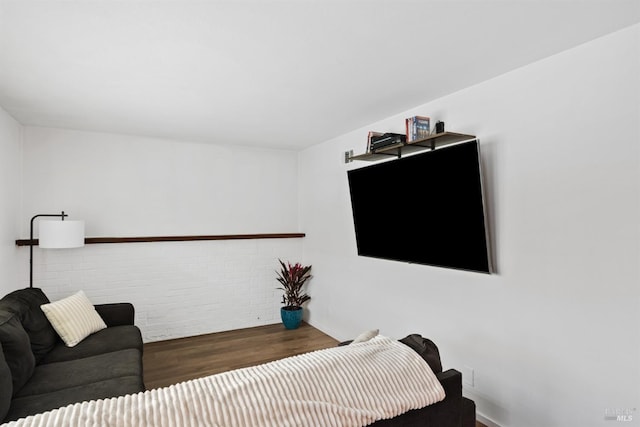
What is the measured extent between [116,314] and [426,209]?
2.91 meters

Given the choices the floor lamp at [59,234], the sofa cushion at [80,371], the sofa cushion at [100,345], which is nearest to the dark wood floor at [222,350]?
the sofa cushion at [100,345]

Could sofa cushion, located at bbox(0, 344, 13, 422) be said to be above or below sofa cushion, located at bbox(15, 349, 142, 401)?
above

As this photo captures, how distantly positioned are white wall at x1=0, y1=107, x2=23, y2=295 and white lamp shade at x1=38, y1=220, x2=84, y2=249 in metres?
0.29

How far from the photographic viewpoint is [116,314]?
3.32m

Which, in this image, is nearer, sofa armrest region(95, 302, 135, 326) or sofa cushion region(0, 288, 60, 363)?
sofa cushion region(0, 288, 60, 363)

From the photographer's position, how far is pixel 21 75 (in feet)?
7.88

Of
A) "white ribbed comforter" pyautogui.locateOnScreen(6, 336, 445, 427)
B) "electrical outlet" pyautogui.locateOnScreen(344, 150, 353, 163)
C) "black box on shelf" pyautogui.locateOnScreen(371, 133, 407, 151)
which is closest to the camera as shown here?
"white ribbed comforter" pyautogui.locateOnScreen(6, 336, 445, 427)

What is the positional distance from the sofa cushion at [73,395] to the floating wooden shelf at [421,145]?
2.42m

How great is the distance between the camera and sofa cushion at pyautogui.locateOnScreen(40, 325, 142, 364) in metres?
2.55

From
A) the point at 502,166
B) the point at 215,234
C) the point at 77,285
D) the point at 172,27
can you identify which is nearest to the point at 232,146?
the point at 215,234

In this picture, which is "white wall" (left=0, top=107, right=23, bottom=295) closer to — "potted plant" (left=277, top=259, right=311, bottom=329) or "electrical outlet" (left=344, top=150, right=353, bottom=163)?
"potted plant" (left=277, top=259, right=311, bottom=329)

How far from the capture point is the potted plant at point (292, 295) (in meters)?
4.66

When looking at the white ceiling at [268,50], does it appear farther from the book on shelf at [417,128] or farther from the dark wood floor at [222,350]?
the dark wood floor at [222,350]

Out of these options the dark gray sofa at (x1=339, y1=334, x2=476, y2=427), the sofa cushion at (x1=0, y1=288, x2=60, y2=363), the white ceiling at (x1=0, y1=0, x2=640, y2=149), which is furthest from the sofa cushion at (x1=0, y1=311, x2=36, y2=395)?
the dark gray sofa at (x1=339, y1=334, x2=476, y2=427)
